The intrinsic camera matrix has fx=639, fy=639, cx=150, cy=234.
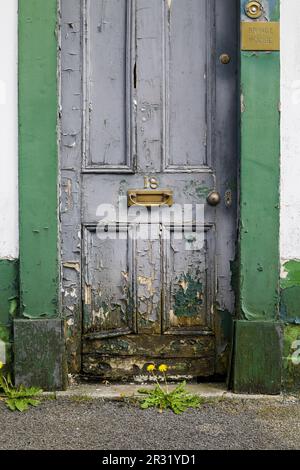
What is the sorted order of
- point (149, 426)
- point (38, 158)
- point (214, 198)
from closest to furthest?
point (149, 426) < point (38, 158) < point (214, 198)

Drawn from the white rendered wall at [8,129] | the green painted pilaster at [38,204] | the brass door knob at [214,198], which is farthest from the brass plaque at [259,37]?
the white rendered wall at [8,129]

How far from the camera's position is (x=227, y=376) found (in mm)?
3359

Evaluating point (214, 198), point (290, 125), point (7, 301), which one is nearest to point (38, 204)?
point (7, 301)

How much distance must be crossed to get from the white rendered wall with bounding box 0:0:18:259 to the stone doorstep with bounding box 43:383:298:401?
0.79 m

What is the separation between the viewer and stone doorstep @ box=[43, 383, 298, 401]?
3236 millimetres

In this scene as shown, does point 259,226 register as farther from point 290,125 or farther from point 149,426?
point 149,426

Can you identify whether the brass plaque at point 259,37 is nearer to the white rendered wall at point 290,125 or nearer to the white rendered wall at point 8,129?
the white rendered wall at point 290,125

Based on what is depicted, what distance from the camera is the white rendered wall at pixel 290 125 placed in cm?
328

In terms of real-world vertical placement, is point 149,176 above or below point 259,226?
above

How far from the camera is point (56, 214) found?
128 inches

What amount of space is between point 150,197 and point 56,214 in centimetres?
52

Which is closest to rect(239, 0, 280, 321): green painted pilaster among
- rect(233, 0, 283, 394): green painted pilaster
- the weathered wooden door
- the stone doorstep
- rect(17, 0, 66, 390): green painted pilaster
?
rect(233, 0, 283, 394): green painted pilaster

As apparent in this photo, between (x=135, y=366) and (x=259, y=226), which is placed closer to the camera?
(x=259, y=226)

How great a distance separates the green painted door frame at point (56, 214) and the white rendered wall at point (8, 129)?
0.05m
